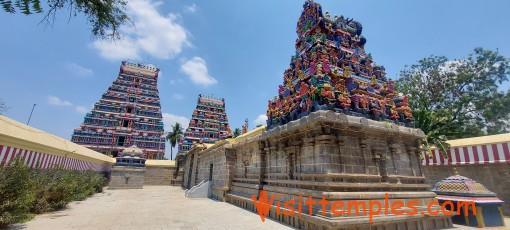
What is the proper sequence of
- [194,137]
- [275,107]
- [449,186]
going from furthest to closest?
1. [194,137]
2. [275,107]
3. [449,186]

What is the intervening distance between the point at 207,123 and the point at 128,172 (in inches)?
817

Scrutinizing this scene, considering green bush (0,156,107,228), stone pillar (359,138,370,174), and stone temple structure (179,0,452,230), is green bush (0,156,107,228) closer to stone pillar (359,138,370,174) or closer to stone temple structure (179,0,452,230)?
stone temple structure (179,0,452,230)

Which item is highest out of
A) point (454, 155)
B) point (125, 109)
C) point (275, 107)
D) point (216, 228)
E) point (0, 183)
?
point (125, 109)

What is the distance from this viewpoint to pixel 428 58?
27578 mm

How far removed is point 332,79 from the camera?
335 inches

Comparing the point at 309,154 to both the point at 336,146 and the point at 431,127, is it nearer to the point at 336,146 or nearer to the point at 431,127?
the point at 336,146

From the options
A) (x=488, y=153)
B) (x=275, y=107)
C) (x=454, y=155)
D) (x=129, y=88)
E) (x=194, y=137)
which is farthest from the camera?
(x=129, y=88)

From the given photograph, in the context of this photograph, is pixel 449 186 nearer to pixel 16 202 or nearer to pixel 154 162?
pixel 16 202

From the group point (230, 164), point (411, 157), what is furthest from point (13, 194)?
point (411, 157)

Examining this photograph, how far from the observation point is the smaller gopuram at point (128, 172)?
23.1 m

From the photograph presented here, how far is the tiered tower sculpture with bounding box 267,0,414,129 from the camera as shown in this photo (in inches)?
311

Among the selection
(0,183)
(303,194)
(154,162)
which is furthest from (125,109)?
(303,194)

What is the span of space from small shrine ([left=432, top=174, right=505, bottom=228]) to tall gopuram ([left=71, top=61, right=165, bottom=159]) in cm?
4288

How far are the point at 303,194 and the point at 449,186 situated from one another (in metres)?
6.17
